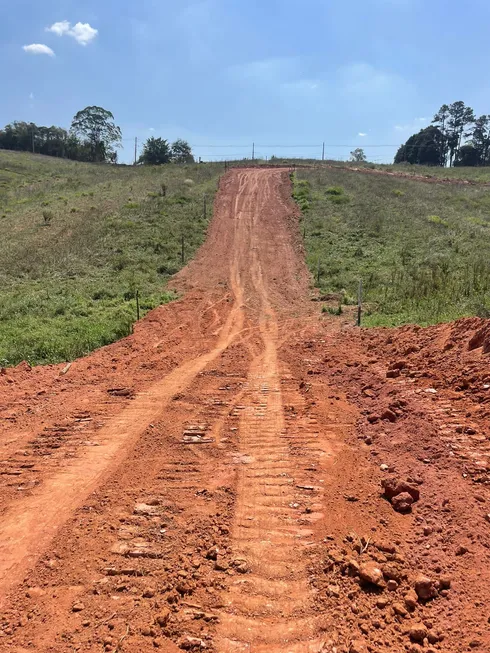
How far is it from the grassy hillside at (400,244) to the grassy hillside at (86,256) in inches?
264

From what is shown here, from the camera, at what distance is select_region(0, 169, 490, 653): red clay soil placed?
2.92 meters

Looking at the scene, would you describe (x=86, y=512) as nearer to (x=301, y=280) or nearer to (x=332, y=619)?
(x=332, y=619)

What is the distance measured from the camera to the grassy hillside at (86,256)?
10648mm

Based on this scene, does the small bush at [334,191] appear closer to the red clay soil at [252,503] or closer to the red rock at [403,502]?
the red clay soil at [252,503]

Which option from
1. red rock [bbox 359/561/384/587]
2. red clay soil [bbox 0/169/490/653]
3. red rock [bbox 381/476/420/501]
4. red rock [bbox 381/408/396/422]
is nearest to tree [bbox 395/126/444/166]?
red clay soil [bbox 0/169/490/653]

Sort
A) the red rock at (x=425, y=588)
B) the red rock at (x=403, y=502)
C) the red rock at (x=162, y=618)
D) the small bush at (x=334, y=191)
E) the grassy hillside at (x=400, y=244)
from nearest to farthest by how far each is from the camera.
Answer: the red rock at (x=162, y=618)
the red rock at (x=425, y=588)
the red rock at (x=403, y=502)
the grassy hillside at (x=400, y=244)
the small bush at (x=334, y=191)

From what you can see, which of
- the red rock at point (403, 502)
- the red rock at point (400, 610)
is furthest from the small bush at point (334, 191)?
the red rock at point (400, 610)

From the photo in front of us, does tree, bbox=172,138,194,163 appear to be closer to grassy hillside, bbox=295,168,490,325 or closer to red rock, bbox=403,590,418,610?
grassy hillside, bbox=295,168,490,325

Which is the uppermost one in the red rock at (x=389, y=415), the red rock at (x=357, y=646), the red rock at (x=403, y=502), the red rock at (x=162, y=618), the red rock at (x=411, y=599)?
the red rock at (x=389, y=415)

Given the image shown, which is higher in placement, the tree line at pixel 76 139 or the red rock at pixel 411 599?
the tree line at pixel 76 139

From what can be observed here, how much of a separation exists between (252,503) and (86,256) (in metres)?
17.1

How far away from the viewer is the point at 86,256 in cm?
1895

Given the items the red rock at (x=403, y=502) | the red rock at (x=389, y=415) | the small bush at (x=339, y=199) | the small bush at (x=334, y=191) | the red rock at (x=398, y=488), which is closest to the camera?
the red rock at (x=403, y=502)

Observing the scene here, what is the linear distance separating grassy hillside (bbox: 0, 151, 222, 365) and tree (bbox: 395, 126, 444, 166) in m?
51.3
